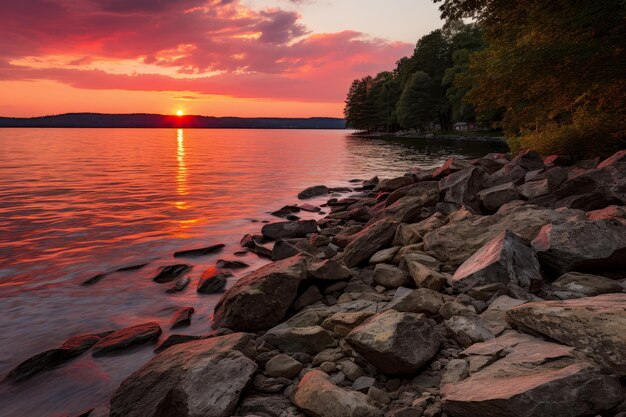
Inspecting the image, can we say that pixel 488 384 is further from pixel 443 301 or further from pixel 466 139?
pixel 466 139

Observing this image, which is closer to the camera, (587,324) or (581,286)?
(587,324)

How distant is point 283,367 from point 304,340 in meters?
0.59

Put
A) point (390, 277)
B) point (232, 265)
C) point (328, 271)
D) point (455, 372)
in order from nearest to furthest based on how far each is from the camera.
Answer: point (455, 372) < point (390, 277) < point (328, 271) < point (232, 265)

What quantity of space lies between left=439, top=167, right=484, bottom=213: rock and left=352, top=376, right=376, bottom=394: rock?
8240 mm

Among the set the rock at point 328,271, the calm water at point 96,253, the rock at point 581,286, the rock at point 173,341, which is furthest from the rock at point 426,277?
the calm water at point 96,253

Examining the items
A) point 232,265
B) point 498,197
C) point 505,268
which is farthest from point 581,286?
point 232,265

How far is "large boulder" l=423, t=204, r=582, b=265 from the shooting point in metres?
7.64

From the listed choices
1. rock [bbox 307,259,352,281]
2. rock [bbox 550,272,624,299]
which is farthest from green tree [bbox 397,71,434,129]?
rock [bbox 550,272,624,299]

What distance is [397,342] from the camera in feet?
14.8

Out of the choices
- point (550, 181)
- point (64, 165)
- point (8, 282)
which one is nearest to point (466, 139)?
point (64, 165)

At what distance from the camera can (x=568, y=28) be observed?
13578 mm

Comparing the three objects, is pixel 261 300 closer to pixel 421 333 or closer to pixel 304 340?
pixel 304 340

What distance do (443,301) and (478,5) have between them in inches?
513

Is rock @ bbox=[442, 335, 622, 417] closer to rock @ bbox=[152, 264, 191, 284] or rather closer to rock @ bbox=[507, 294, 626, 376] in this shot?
rock @ bbox=[507, 294, 626, 376]
